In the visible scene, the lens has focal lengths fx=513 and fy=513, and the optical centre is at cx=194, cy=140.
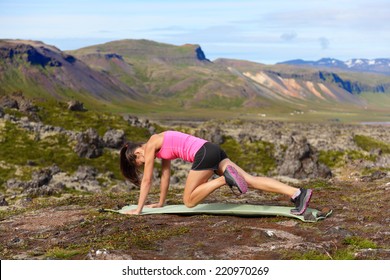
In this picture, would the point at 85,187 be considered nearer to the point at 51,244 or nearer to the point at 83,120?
the point at 51,244

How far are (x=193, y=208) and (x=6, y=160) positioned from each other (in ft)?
204

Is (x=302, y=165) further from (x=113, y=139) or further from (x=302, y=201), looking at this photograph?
(x=302, y=201)

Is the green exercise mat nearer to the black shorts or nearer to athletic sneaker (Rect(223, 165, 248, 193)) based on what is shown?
athletic sneaker (Rect(223, 165, 248, 193))

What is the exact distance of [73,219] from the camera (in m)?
17.7

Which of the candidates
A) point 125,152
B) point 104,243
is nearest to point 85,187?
point 125,152

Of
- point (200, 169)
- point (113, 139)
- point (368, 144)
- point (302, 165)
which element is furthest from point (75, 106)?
point (200, 169)

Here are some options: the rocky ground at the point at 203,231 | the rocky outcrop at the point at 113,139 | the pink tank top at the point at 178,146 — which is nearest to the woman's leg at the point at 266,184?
the rocky ground at the point at 203,231

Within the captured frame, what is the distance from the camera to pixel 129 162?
1739 centimetres

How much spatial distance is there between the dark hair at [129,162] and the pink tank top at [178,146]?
0.98 meters

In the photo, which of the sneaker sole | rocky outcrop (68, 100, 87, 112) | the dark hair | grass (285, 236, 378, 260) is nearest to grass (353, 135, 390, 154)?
rocky outcrop (68, 100, 87, 112)

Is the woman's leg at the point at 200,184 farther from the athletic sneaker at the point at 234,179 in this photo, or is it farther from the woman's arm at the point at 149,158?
the woman's arm at the point at 149,158

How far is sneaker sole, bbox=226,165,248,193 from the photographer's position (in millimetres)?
15555

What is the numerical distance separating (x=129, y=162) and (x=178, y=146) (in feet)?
6.34

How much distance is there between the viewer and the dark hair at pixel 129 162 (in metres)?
17.2
